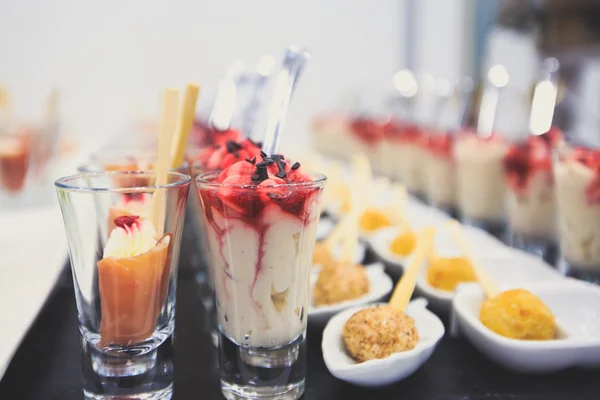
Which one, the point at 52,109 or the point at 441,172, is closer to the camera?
the point at 52,109

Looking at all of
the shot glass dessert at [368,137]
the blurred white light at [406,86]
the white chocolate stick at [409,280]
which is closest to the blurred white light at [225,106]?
the white chocolate stick at [409,280]

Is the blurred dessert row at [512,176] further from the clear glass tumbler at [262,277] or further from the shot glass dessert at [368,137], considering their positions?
the clear glass tumbler at [262,277]

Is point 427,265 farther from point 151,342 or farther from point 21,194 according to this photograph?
point 21,194

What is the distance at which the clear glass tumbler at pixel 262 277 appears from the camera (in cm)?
82

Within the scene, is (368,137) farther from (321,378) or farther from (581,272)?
(321,378)

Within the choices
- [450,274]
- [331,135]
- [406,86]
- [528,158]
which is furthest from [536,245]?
[331,135]

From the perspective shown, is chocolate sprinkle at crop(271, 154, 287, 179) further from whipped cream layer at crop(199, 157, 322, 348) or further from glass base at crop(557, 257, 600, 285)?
glass base at crop(557, 257, 600, 285)

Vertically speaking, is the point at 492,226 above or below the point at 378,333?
below

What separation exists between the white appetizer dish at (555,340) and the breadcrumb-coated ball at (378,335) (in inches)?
4.7

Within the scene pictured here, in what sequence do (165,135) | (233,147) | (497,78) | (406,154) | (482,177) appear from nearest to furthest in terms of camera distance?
1. (165,135)
2. (233,147)
3. (482,177)
4. (497,78)
5. (406,154)

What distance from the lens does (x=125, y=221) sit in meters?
0.82

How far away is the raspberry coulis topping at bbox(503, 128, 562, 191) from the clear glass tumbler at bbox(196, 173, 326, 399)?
1059 millimetres

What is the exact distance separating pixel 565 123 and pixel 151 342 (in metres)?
Answer: 4.62

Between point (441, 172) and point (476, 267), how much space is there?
1.36 metres
